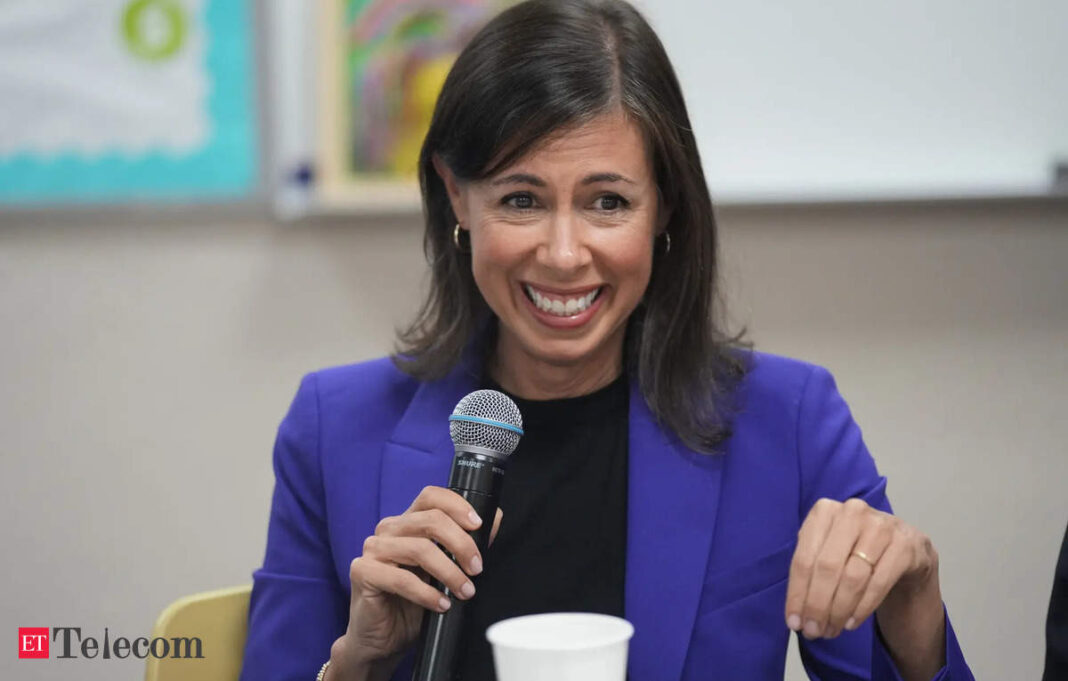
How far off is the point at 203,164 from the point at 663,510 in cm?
152

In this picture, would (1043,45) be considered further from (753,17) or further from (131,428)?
(131,428)

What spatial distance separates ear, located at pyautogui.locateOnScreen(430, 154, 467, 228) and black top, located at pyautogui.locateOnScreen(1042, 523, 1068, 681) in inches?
37.1

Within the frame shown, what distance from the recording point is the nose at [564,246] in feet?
5.00

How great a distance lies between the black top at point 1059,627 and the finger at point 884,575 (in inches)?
5.9

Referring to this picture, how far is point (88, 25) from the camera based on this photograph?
2.62 meters

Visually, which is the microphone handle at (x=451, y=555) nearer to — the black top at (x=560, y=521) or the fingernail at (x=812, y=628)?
the fingernail at (x=812, y=628)

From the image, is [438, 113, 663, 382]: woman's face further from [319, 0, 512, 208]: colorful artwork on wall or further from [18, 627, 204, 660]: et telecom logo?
[18, 627, 204, 660]: et telecom logo

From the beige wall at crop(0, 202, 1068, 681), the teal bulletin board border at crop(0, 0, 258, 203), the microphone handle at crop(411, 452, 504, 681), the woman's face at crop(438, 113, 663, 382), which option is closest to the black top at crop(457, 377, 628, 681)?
the woman's face at crop(438, 113, 663, 382)

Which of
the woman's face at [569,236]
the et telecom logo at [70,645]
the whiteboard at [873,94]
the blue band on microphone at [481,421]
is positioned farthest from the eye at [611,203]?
the et telecom logo at [70,645]

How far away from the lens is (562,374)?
5.75 feet

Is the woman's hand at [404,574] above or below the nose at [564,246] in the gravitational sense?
below

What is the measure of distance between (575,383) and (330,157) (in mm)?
1046

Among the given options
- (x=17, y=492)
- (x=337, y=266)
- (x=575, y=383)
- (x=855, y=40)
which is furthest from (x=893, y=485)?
(x=17, y=492)

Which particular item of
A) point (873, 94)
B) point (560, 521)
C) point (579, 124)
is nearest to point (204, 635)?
point (560, 521)
